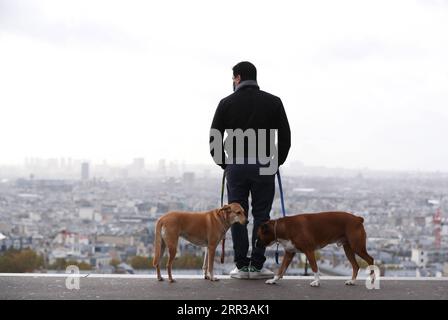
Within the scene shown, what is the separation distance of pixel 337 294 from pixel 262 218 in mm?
1220

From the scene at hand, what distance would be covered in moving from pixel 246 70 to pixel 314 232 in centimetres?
184

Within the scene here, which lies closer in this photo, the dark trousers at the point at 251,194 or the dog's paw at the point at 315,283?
the dog's paw at the point at 315,283

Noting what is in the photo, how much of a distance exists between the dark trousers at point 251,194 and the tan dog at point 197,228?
208 millimetres

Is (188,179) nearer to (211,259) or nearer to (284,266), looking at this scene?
(211,259)

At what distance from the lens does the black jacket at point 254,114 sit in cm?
815

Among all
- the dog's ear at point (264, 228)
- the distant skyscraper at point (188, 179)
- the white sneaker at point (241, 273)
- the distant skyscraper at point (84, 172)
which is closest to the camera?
the dog's ear at point (264, 228)

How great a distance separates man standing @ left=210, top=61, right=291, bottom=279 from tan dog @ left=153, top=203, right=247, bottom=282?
0.22 meters

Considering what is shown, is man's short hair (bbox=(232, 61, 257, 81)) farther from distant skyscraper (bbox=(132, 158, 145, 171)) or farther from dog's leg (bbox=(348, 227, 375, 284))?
distant skyscraper (bbox=(132, 158, 145, 171))

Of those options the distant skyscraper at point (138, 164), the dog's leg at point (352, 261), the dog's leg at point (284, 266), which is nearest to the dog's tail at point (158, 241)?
the dog's leg at point (284, 266)

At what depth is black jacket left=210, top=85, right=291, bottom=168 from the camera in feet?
26.7

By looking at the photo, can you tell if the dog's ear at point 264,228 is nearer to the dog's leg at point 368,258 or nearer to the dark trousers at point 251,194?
the dark trousers at point 251,194
